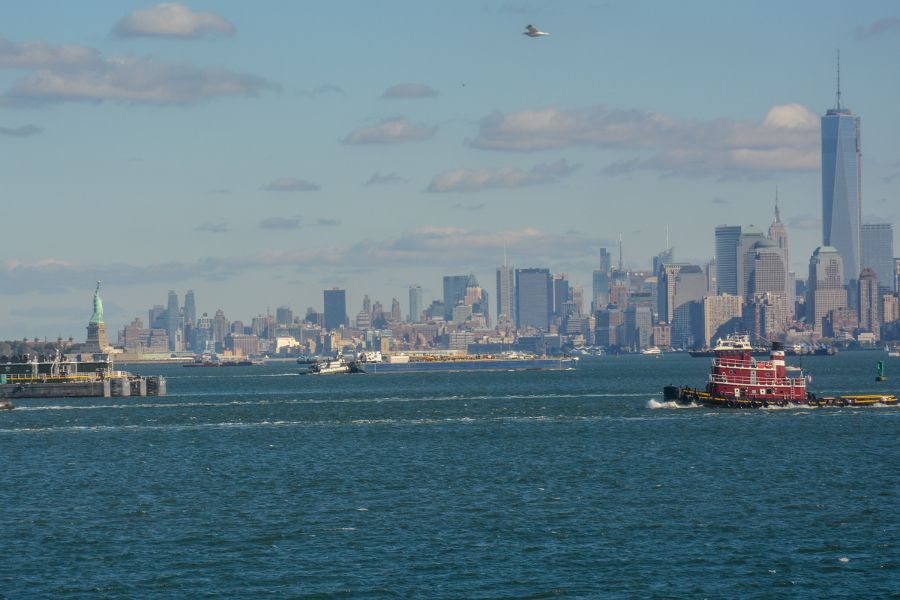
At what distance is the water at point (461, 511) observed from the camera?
55.2 meters

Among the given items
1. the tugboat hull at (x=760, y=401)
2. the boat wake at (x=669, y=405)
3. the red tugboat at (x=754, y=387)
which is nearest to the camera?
the tugboat hull at (x=760, y=401)

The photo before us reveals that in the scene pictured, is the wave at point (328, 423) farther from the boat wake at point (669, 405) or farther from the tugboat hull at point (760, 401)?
the boat wake at point (669, 405)

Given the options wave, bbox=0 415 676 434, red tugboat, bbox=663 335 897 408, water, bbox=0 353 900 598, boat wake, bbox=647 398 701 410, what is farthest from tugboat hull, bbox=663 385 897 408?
water, bbox=0 353 900 598

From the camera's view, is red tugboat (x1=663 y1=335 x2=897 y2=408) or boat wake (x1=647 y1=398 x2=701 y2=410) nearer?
red tugboat (x1=663 y1=335 x2=897 y2=408)

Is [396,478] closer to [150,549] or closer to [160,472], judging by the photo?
[160,472]

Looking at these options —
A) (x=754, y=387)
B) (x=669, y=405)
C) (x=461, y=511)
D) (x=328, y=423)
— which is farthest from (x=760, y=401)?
(x=461, y=511)

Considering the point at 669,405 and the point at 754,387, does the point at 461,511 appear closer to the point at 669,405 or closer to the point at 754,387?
the point at 754,387

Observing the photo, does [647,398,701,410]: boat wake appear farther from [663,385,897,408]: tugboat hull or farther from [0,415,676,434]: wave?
[0,415,676,434]: wave

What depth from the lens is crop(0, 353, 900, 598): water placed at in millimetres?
A: 55219

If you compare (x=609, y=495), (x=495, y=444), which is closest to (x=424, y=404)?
(x=495, y=444)

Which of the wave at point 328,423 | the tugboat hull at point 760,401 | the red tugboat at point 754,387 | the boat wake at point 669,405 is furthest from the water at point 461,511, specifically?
the boat wake at point 669,405

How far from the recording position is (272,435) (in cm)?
12369

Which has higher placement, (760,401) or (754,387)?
(754,387)

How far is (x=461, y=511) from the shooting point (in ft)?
235
